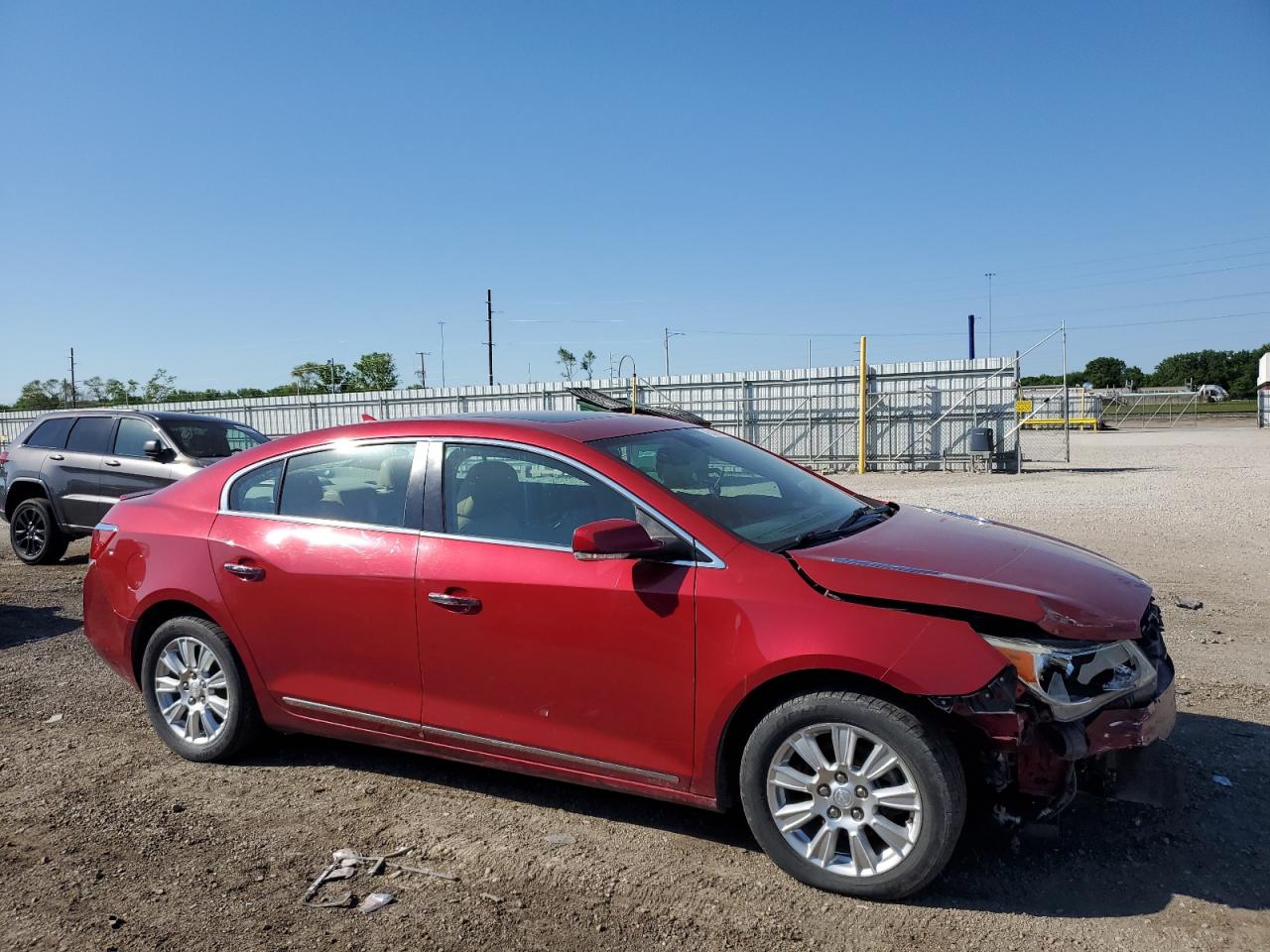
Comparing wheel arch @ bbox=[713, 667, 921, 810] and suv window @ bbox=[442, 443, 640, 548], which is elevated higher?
suv window @ bbox=[442, 443, 640, 548]

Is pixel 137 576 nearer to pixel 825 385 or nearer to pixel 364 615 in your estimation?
pixel 364 615

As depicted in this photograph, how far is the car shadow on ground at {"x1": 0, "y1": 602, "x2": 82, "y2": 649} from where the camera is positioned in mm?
7004

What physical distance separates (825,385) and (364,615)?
22.5m

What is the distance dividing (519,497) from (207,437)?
8.14m

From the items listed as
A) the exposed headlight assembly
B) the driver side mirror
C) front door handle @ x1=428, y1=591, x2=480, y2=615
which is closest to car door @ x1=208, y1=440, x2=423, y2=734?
front door handle @ x1=428, y1=591, x2=480, y2=615

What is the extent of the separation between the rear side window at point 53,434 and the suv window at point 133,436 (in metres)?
0.79

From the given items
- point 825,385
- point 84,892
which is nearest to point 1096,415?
point 825,385

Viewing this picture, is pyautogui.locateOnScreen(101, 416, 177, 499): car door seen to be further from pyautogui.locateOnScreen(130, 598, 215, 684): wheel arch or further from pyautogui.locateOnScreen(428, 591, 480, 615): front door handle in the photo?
pyautogui.locateOnScreen(428, 591, 480, 615): front door handle

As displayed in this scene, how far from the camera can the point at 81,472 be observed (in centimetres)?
1041

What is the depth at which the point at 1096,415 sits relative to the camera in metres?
51.2

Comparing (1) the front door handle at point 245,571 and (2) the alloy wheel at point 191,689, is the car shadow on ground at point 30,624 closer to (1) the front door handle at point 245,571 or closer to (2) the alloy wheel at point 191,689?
(2) the alloy wheel at point 191,689

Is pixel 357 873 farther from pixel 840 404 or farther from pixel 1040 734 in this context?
pixel 840 404

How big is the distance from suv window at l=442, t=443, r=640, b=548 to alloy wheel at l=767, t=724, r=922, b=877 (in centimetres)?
108

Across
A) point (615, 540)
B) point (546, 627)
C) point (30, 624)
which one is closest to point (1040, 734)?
point (615, 540)
